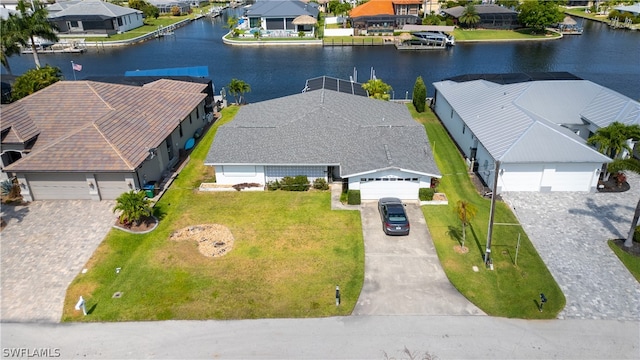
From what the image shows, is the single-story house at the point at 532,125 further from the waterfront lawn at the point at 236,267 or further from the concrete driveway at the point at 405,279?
the waterfront lawn at the point at 236,267

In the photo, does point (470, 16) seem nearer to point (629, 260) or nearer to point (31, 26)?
point (31, 26)

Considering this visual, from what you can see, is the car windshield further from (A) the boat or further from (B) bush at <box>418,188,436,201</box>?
(A) the boat

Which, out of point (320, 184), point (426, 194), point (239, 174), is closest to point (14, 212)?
point (239, 174)

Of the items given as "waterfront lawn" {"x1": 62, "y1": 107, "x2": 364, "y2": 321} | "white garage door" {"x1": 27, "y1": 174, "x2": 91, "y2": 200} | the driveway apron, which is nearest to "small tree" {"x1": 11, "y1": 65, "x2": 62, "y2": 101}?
"white garage door" {"x1": 27, "y1": 174, "x2": 91, "y2": 200}

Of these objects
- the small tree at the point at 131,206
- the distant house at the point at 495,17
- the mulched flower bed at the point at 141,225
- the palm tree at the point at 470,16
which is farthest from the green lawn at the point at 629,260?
the distant house at the point at 495,17

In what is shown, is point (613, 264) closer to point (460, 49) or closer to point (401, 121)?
point (401, 121)

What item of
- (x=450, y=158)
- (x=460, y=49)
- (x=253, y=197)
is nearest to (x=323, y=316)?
(x=253, y=197)
